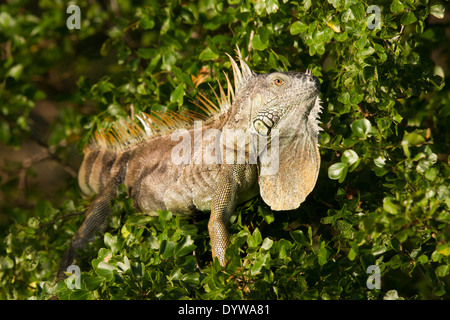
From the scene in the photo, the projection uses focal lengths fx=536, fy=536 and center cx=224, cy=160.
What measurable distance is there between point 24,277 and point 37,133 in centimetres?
190

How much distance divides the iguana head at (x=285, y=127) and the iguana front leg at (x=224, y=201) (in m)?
0.11

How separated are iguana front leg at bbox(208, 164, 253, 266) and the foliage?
0.30 feet

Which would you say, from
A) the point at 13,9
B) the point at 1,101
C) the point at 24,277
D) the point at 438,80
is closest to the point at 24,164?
the point at 1,101

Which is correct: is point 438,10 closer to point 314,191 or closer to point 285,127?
point 285,127

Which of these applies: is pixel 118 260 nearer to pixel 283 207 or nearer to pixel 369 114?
pixel 283 207

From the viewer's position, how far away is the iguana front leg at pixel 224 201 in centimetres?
260

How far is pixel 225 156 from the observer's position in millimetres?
2861

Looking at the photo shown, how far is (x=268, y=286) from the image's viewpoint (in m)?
2.10

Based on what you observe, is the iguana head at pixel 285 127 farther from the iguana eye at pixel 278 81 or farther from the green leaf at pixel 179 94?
the green leaf at pixel 179 94

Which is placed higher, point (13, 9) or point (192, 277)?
point (13, 9)

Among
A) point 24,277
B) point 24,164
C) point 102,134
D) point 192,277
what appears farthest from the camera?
point 24,164

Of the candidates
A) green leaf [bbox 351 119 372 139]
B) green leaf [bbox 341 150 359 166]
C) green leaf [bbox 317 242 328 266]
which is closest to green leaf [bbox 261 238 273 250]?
green leaf [bbox 317 242 328 266]

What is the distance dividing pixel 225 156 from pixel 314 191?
51 centimetres

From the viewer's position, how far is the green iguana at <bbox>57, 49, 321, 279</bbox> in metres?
2.68
